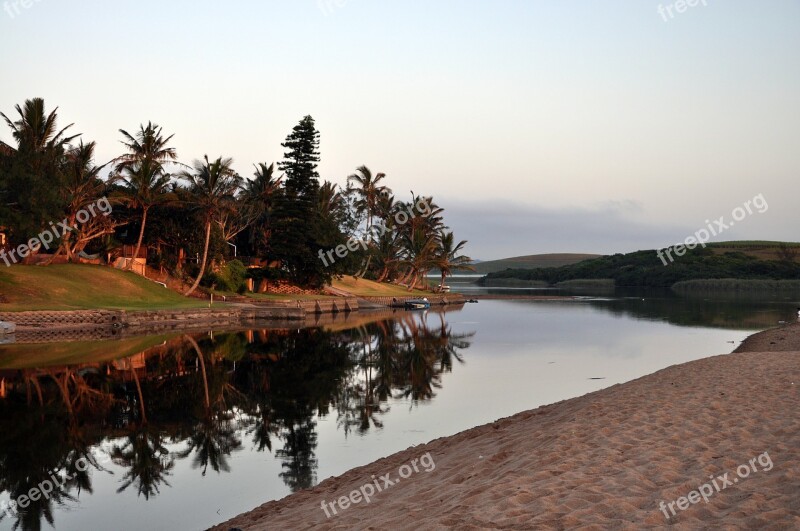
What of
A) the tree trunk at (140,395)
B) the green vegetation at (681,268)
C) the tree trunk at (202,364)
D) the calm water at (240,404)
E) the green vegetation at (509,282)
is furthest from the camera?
the green vegetation at (509,282)

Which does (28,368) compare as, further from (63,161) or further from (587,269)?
(587,269)

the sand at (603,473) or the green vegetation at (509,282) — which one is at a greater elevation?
the green vegetation at (509,282)

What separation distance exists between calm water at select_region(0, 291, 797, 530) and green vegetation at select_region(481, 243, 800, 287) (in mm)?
106948

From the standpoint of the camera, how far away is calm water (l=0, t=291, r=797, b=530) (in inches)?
399

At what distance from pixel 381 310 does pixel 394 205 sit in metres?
21.0

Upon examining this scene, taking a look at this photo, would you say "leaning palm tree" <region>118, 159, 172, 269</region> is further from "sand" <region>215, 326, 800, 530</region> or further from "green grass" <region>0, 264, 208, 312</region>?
"sand" <region>215, 326, 800, 530</region>

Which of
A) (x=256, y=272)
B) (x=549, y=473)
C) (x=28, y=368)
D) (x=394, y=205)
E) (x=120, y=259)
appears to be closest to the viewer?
(x=549, y=473)

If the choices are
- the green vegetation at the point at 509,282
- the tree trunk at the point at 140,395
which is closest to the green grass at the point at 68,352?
the tree trunk at the point at 140,395

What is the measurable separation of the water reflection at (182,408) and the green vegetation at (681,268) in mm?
118474

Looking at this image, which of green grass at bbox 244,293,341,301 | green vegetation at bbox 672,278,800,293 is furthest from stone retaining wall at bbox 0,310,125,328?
green vegetation at bbox 672,278,800,293

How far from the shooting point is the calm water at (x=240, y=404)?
10.1 meters

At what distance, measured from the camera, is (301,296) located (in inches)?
2189

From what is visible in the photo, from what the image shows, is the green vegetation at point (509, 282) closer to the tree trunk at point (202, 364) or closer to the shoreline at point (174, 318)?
the shoreline at point (174, 318)

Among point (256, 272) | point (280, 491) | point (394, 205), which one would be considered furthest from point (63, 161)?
point (394, 205)
